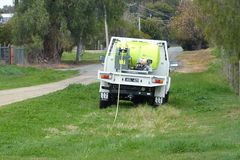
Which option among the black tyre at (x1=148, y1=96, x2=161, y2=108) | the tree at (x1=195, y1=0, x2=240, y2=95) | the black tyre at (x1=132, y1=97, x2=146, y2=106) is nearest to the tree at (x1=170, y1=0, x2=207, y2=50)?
the black tyre at (x1=132, y1=97, x2=146, y2=106)

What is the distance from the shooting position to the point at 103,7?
58.1 m

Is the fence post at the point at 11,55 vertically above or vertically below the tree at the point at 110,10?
below

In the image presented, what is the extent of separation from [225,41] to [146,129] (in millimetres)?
3816

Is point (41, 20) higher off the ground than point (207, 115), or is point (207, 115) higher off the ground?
point (41, 20)

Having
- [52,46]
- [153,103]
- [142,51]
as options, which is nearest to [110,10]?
[52,46]

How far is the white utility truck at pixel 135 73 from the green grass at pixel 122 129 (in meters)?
0.57

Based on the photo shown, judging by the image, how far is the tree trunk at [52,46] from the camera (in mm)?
55812

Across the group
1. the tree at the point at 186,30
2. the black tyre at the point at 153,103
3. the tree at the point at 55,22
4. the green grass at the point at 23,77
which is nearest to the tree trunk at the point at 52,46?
the tree at the point at 55,22

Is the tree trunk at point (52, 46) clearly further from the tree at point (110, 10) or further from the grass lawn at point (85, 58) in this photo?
the grass lawn at point (85, 58)

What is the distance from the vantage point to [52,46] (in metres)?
57.1

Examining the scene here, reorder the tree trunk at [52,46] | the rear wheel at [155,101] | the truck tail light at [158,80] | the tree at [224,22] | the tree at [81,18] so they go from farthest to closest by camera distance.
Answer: the tree trunk at [52,46]
the tree at [81,18]
the rear wheel at [155,101]
the truck tail light at [158,80]
the tree at [224,22]

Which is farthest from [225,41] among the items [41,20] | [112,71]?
[41,20]

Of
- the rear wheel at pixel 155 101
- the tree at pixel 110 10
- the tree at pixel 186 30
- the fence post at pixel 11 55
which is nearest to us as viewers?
the rear wheel at pixel 155 101

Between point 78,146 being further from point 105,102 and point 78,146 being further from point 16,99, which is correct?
point 16,99
